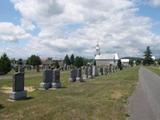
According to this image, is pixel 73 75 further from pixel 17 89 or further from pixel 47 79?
pixel 17 89

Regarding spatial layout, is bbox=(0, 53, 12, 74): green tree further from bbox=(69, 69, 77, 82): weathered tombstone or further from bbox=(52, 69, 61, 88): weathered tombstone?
bbox=(52, 69, 61, 88): weathered tombstone

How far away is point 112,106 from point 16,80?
5.18m

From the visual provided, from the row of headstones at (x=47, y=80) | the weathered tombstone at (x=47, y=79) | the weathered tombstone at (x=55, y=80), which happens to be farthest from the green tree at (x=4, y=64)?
the weathered tombstone at (x=47, y=79)

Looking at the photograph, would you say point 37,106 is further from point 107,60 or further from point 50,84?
point 107,60

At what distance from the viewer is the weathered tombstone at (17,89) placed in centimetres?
1631

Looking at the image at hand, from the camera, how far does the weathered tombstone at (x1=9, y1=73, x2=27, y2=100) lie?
16312mm

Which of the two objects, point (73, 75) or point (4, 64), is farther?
point (4, 64)

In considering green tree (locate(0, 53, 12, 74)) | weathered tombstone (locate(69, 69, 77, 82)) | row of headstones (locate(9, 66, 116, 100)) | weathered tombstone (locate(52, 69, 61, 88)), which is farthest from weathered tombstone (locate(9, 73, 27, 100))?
green tree (locate(0, 53, 12, 74))

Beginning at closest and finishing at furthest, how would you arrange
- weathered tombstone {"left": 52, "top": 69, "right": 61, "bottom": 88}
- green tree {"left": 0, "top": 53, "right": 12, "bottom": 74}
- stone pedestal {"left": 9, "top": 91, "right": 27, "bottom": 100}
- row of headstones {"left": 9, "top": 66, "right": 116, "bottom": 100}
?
stone pedestal {"left": 9, "top": 91, "right": 27, "bottom": 100} → row of headstones {"left": 9, "top": 66, "right": 116, "bottom": 100} → weathered tombstone {"left": 52, "top": 69, "right": 61, "bottom": 88} → green tree {"left": 0, "top": 53, "right": 12, "bottom": 74}

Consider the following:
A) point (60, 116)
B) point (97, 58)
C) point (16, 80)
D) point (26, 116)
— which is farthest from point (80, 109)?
point (97, 58)

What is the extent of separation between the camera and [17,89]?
1677 cm

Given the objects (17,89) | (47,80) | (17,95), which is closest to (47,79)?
(47,80)

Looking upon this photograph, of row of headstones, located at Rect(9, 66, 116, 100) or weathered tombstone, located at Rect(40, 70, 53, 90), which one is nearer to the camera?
row of headstones, located at Rect(9, 66, 116, 100)

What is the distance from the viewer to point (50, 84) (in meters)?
23.4
